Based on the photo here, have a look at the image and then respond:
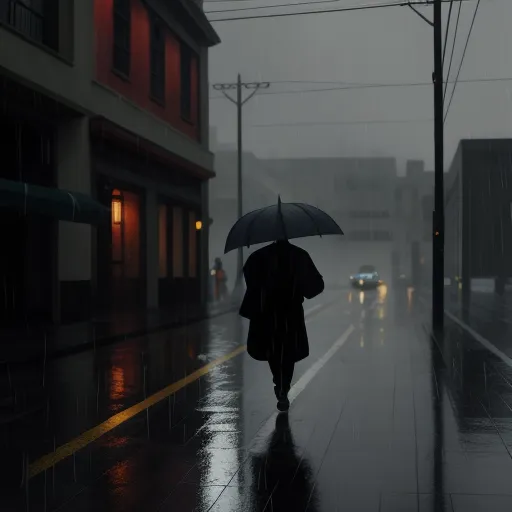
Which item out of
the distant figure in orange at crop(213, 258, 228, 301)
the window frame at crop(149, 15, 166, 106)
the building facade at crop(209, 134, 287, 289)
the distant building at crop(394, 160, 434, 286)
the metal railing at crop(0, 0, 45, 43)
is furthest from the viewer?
the distant building at crop(394, 160, 434, 286)

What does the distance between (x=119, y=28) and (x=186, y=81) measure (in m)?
6.81

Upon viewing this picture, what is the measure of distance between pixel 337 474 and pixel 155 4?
2300 cm

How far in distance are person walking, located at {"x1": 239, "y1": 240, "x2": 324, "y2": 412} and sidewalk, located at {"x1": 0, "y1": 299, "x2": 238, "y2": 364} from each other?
5299mm

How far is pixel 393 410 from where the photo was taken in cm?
800

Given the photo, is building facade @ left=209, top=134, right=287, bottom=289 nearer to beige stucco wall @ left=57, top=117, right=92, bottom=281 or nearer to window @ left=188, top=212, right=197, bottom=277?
window @ left=188, top=212, right=197, bottom=277

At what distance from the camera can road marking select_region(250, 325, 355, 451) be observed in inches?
260

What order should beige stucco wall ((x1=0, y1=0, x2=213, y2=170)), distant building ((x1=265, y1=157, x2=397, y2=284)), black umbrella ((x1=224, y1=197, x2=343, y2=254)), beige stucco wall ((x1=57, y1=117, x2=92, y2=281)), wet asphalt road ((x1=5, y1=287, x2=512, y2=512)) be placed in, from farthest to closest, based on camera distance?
distant building ((x1=265, y1=157, x2=397, y2=284)) < beige stucco wall ((x1=57, y1=117, x2=92, y2=281)) < beige stucco wall ((x1=0, y1=0, x2=213, y2=170)) < black umbrella ((x1=224, y1=197, x2=343, y2=254)) < wet asphalt road ((x1=5, y1=287, x2=512, y2=512))

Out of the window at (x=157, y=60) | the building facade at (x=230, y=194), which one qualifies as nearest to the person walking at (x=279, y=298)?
the window at (x=157, y=60)

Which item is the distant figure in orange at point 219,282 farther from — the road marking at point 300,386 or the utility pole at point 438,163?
the road marking at point 300,386

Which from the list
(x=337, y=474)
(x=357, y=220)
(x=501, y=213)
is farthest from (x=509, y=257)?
(x=357, y=220)

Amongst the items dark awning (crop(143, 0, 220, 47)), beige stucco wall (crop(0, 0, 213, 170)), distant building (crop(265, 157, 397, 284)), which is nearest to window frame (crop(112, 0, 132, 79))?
beige stucco wall (crop(0, 0, 213, 170))

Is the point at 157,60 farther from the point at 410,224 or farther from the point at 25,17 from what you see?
the point at 410,224

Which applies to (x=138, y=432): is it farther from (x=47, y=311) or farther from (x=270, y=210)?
(x=47, y=311)

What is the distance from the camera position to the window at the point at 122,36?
75.5ft
